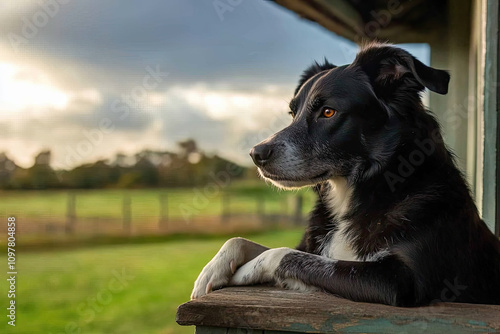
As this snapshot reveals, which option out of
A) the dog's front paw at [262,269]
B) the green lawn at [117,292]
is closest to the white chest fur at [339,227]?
the dog's front paw at [262,269]

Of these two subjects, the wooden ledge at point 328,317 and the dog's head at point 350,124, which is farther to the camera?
the dog's head at point 350,124

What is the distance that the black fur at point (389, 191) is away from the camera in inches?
59.2

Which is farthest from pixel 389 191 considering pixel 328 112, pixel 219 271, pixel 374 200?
pixel 219 271

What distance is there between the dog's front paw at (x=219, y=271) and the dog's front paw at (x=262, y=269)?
4cm

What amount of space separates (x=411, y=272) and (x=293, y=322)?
428 mm

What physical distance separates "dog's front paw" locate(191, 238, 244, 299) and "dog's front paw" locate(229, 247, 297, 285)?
0.12 feet

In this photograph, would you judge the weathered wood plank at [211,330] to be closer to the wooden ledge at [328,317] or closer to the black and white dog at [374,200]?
the wooden ledge at [328,317]

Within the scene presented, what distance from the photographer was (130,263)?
52.4 ft

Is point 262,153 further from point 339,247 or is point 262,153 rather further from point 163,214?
point 163,214

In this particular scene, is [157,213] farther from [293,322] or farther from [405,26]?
[293,322]

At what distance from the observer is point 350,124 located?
183 centimetres

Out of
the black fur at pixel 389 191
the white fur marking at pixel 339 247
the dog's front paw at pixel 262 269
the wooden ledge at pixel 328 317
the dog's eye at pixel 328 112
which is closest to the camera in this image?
the wooden ledge at pixel 328 317

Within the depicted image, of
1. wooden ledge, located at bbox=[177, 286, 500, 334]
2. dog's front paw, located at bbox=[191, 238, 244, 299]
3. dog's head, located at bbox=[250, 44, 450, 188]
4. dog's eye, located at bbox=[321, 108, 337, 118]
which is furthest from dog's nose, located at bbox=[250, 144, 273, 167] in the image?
wooden ledge, located at bbox=[177, 286, 500, 334]

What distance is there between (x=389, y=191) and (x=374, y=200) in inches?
2.3
